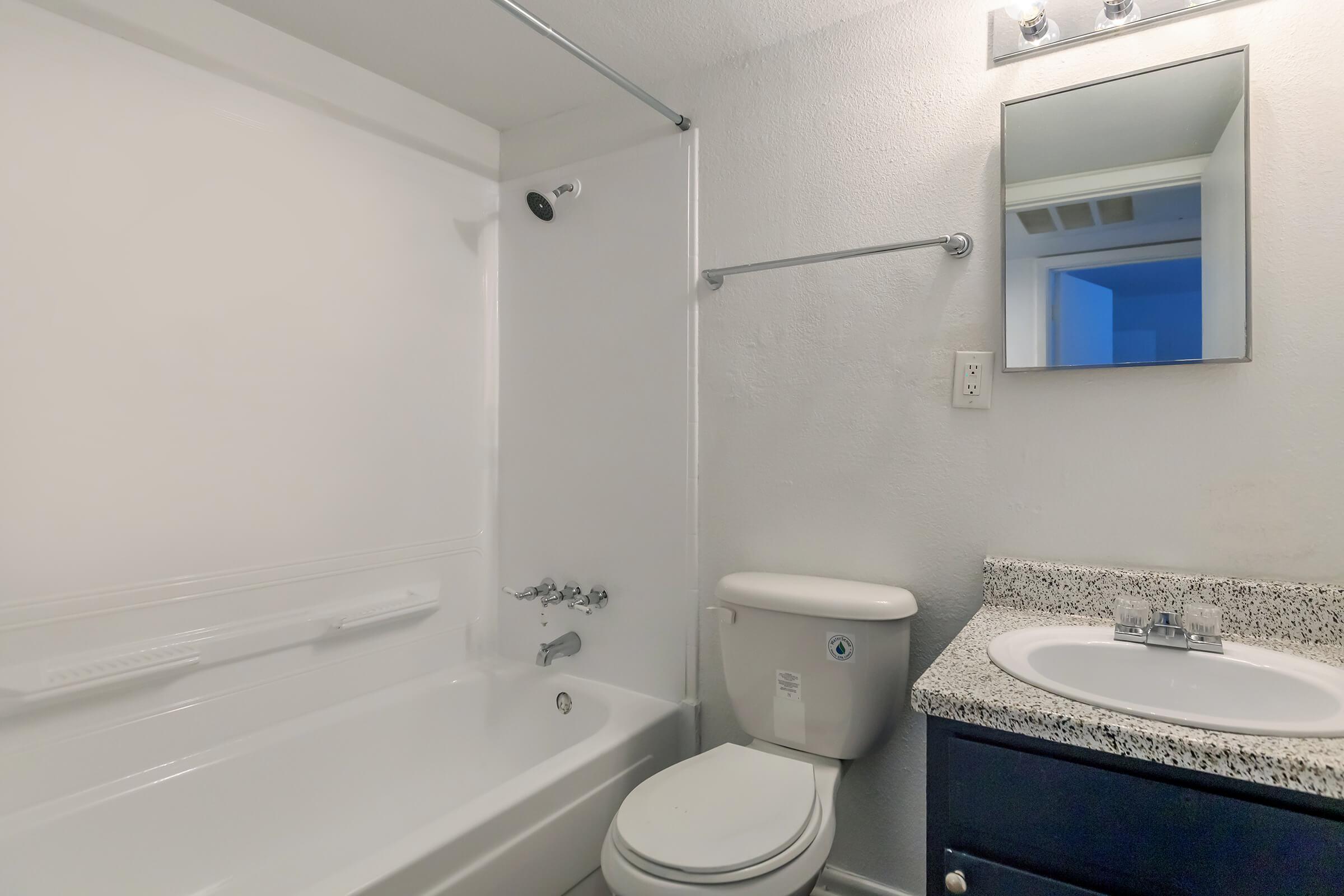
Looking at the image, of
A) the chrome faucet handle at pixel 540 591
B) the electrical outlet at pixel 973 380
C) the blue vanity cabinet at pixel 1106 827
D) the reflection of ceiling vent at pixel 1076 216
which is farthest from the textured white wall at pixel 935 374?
the blue vanity cabinet at pixel 1106 827

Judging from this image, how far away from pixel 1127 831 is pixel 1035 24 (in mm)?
1486

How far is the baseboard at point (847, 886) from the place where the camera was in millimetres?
1771

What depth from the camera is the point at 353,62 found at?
206cm

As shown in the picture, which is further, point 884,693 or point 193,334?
point 193,334

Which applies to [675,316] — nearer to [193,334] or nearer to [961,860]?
[193,334]

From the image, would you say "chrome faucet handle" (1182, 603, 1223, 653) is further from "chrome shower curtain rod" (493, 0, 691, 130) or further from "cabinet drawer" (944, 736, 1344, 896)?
"chrome shower curtain rod" (493, 0, 691, 130)

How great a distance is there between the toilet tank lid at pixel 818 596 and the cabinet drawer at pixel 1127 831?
526mm

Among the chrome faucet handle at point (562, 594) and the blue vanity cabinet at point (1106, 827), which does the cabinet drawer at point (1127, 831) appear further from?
the chrome faucet handle at point (562, 594)

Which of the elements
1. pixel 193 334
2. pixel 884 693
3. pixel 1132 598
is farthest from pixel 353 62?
pixel 1132 598

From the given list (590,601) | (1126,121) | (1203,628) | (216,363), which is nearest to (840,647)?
(1203,628)

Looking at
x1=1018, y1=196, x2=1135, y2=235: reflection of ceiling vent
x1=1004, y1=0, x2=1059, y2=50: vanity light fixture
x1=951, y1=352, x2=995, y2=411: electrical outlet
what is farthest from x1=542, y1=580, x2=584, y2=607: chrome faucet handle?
x1=1004, y1=0, x2=1059, y2=50: vanity light fixture

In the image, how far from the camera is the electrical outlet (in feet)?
5.28

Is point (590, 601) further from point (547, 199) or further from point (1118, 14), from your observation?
point (1118, 14)

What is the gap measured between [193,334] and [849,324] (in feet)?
5.21
